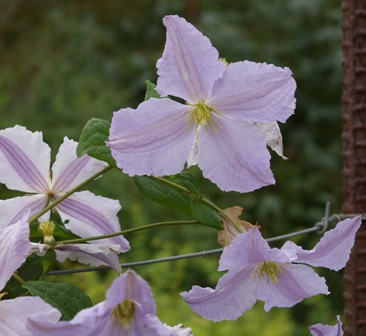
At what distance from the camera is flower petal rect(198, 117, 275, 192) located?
603 mm

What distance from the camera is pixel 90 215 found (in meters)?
0.72

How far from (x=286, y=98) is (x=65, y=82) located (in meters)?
3.08

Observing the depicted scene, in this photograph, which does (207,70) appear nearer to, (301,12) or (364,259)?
(364,259)

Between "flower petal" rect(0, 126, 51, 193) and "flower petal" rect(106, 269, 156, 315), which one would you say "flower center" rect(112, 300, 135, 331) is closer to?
"flower petal" rect(106, 269, 156, 315)

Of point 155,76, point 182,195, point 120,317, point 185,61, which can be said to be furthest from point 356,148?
point 155,76

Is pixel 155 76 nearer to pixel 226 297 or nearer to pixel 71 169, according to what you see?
pixel 71 169

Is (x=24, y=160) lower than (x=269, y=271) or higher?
higher

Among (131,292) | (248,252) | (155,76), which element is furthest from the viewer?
(155,76)

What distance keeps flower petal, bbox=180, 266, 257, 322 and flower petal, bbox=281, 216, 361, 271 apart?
0.15ft

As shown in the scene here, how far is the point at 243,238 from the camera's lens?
0.55 meters

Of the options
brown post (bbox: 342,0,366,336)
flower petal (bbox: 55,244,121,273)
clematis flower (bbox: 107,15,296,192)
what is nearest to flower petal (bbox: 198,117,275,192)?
clematis flower (bbox: 107,15,296,192)

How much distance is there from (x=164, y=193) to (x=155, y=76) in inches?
125

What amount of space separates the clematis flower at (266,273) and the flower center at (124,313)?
0.08 m

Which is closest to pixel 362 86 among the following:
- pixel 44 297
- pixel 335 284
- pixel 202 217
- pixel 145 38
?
pixel 202 217
